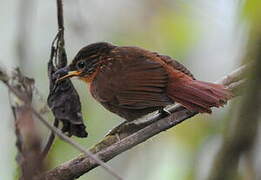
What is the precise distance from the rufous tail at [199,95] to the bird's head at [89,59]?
687 millimetres

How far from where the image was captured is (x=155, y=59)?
3.39m

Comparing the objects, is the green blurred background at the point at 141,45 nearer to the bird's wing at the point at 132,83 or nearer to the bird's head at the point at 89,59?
the bird's head at the point at 89,59

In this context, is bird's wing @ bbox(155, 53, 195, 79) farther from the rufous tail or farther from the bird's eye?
the bird's eye

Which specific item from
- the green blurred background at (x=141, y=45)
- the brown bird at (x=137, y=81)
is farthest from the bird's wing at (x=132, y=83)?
the green blurred background at (x=141, y=45)

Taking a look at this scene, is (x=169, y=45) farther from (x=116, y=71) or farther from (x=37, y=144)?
(x=37, y=144)

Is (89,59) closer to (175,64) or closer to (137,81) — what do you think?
(137,81)

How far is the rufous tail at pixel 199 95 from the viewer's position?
282cm

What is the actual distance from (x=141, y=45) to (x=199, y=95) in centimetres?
129

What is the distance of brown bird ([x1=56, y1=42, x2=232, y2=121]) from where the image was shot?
2965 mm

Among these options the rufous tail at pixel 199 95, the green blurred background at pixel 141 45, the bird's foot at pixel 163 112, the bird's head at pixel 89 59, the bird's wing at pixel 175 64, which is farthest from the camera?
the bird's head at pixel 89 59

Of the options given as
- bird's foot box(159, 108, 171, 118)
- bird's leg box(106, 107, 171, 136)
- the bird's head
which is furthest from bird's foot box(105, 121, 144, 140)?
the bird's head

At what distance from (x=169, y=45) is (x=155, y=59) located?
433 millimetres

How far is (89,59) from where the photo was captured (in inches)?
142

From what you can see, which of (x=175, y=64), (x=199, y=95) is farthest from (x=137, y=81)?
(x=199, y=95)
